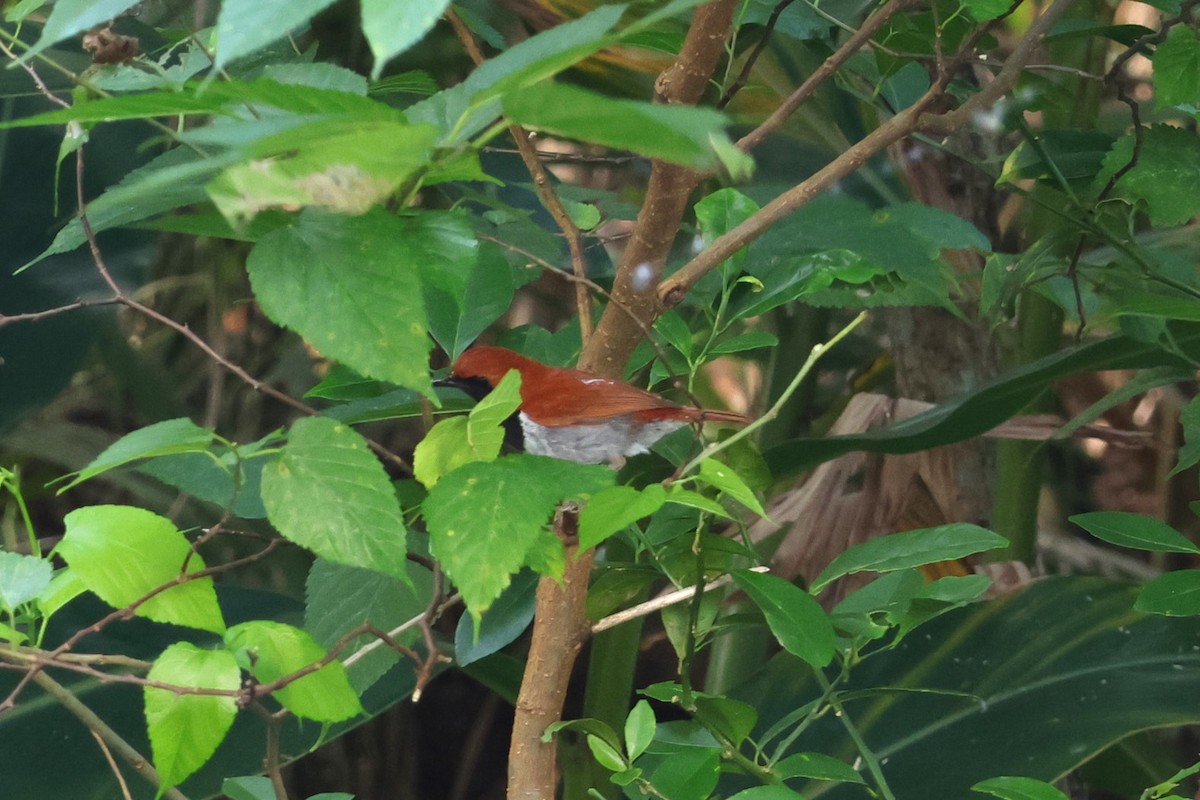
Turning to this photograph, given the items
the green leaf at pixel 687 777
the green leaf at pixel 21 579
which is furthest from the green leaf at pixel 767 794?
the green leaf at pixel 21 579

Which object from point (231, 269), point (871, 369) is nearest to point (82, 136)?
point (871, 369)

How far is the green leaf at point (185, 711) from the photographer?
1.64 ft

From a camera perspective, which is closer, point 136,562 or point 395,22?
point 395,22

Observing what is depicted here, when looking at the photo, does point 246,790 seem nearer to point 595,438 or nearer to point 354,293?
point 354,293

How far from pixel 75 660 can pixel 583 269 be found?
1.15ft

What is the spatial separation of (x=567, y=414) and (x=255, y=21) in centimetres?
90

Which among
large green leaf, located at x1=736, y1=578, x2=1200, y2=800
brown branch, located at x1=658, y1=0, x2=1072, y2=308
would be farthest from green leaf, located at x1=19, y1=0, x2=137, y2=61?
large green leaf, located at x1=736, y1=578, x2=1200, y2=800

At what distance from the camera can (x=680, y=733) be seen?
716 millimetres

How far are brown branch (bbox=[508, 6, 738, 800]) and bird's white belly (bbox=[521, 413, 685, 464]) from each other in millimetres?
524

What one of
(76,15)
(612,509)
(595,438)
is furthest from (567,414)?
(76,15)

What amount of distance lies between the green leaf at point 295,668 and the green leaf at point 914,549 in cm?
31

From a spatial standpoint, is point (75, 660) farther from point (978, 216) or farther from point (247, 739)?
point (978, 216)

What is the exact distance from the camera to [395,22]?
0.30 m

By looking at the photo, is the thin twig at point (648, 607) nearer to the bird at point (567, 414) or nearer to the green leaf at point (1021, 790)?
the green leaf at point (1021, 790)
